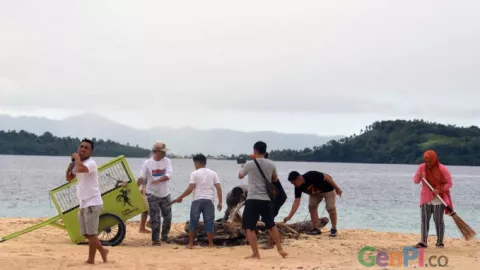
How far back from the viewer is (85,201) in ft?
29.3

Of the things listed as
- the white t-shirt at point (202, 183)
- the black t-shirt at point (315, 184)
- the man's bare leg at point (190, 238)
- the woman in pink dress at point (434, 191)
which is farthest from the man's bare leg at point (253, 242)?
the woman in pink dress at point (434, 191)

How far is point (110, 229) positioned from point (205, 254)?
2105 mm

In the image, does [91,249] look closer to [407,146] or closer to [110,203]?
[110,203]

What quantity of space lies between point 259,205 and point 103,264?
102 inches

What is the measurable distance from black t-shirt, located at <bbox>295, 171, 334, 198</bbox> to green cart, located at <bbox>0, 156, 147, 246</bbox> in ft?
12.1

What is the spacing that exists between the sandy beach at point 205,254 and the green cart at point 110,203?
295 mm

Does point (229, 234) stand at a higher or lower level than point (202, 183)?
lower

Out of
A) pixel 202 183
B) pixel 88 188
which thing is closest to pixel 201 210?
pixel 202 183

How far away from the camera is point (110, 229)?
11.7 meters

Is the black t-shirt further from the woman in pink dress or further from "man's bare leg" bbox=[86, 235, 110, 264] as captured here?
"man's bare leg" bbox=[86, 235, 110, 264]

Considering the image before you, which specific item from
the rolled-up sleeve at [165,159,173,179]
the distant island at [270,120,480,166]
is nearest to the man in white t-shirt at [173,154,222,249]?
the rolled-up sleeve at [165,159,173,179]

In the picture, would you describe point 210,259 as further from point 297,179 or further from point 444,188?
point 444,188

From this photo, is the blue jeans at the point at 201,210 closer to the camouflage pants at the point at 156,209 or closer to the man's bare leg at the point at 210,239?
the man's bare leg at the point at 210,239

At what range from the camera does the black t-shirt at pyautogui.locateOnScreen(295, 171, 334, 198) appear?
13.4 meters
